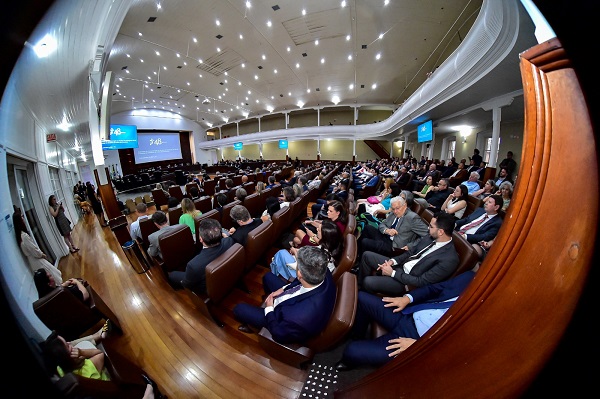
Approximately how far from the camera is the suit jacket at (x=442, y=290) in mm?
1127

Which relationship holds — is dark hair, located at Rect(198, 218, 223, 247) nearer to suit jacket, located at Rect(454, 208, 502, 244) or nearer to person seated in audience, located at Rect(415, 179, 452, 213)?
suit jacket, located at Rect(454, 208, 502, 244)

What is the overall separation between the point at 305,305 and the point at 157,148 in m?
21.6

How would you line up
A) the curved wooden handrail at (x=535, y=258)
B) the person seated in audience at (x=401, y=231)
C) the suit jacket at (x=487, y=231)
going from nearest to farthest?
the curved wooden handrail at (x=535, y=258), the suit jacket at (x=487, y=231), the person seated in audience at (x=401, y=231)

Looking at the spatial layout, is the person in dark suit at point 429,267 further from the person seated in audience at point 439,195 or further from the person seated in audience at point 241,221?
the person seated in audience at point 439,195

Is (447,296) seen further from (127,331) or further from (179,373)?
(127,331)

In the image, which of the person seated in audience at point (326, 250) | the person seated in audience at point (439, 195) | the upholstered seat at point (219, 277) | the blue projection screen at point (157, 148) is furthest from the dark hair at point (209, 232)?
the blue projection screen at point (157, 148)

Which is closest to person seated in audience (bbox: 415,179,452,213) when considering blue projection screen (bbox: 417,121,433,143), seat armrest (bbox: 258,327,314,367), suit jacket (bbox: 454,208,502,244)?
suit jacket (bbox: 454,208,502,244)

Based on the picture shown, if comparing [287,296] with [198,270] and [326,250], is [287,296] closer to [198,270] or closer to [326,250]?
[326,250]

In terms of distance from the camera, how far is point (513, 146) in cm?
519

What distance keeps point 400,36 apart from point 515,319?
30.3 ft

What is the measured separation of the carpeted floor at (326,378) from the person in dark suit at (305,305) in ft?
1.04

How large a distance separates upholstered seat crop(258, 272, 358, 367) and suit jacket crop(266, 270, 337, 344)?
0.04 meters

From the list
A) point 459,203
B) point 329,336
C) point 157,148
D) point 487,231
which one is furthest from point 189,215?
point 157,148

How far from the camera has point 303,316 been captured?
3.20 feet
